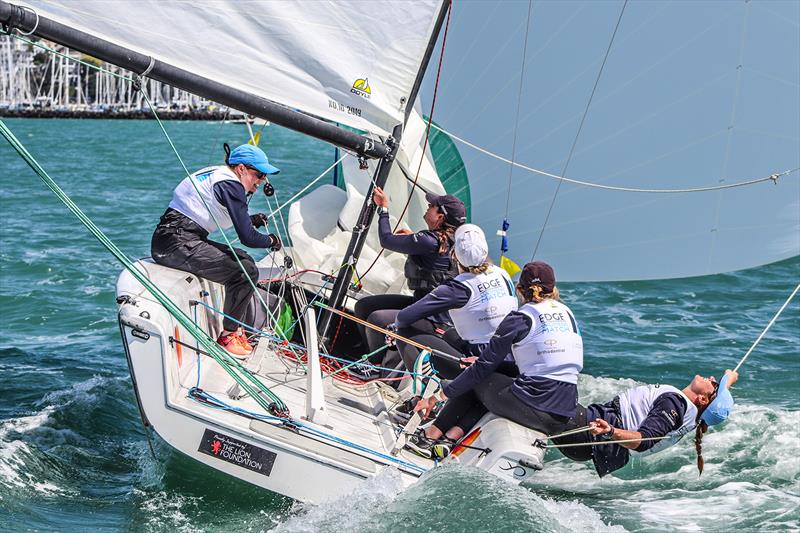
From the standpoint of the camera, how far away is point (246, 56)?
4859mm

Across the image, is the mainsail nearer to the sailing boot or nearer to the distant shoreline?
the sailing boot

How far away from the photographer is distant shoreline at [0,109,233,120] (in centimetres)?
6347

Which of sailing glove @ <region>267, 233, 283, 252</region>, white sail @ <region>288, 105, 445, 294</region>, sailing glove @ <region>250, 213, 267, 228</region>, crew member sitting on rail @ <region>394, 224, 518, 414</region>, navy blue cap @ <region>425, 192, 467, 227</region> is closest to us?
crew member sitting on rail @ <region>394, 224, 518, 414</region>

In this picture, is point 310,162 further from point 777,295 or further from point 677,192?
point 677,192

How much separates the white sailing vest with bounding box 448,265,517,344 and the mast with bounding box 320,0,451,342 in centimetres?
84

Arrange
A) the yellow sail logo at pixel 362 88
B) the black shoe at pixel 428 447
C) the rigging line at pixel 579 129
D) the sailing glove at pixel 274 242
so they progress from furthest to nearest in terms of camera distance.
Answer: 1. the rigging line at pixel 579 129
2. the sailing glove at pixel 274 242
3. the yellow sail logo at pixel 362 88
4. the black shoe at pixel 428 447

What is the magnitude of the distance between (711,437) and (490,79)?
9.96ft

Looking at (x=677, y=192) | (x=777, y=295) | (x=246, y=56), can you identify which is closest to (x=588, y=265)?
(x=677, y=192)

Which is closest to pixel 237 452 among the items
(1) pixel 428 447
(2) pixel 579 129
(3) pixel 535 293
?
(1) pixel 428 447

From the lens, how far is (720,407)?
4.60 metres

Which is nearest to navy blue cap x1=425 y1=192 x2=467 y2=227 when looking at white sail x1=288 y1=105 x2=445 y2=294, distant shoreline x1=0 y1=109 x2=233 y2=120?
white sail x1=288 y1=105 x2=445 y2=294

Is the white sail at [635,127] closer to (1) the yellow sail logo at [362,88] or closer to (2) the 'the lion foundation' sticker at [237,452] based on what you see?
(1) the yellow sail logo at [362,88]

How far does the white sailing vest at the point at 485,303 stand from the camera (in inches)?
196

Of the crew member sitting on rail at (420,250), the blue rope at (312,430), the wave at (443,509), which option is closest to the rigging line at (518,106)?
the crew member sitting on rail at (420,250)
